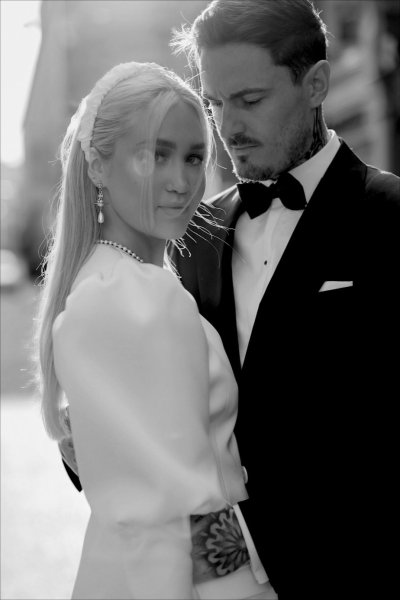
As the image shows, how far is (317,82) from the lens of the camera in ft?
11.5

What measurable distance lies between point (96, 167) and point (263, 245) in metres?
0.96

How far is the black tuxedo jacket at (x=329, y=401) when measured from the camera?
120 inches

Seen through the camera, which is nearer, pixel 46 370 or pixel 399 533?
pixel 46 370

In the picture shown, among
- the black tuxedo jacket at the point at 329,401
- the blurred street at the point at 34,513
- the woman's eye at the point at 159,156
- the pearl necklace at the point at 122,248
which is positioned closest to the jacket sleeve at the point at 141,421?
the pearl necklace at the point at 122,248

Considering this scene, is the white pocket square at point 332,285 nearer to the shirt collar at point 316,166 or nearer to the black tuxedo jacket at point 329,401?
the black tuxedo jacket at point 329,401

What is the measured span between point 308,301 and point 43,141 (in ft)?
171

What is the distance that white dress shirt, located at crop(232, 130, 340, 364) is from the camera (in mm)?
3398

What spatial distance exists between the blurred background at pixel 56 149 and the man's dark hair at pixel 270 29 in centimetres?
26

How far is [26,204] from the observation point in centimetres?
3328

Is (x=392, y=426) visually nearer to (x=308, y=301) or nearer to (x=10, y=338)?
(x=308, y=301)

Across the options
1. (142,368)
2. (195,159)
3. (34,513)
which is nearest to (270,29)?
(195,159)

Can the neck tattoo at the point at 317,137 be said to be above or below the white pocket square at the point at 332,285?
above

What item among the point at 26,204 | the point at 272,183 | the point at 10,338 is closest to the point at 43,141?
the point at 26,204

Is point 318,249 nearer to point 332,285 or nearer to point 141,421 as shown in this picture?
point 332,285
